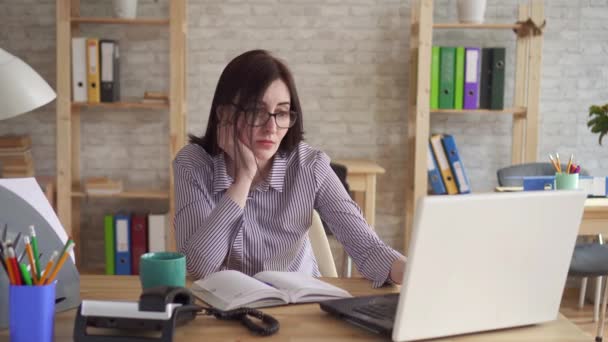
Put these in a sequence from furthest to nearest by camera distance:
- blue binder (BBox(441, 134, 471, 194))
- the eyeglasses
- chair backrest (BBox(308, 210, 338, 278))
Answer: blue binder (BBox(441, 134, 471, 194))
chair backrest (BBox(308, 210, 338, 278))
the eyeglasses

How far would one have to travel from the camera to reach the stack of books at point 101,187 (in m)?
4.09

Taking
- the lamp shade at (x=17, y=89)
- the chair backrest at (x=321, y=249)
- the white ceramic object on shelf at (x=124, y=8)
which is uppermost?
the white ceramic object on shelf at (x=124, y=8)

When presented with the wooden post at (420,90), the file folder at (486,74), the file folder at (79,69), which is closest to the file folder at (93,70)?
the file folder at (79,69)

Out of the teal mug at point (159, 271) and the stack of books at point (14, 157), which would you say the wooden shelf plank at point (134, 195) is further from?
the teal mug at point (159, 271)

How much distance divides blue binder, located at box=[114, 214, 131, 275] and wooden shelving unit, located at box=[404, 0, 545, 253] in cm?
153

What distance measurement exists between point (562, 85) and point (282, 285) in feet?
10.8

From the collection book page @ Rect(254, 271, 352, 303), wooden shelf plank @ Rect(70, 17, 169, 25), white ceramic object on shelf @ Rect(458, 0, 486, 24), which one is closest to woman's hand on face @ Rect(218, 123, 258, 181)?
book page @ Rect(254, 271, 352, 303)

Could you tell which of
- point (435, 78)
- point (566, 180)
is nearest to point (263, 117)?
point (566, 180)

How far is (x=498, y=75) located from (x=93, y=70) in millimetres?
2133

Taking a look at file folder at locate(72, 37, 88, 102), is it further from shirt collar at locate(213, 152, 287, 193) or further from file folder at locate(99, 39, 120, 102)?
shirt collar at locate(213, 152, 287, 193)

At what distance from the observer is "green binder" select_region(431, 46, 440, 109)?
13.3 feet

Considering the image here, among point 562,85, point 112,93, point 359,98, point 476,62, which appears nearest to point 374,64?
point 359,98

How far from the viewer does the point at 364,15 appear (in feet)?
14.3

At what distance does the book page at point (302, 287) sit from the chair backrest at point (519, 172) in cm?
235
